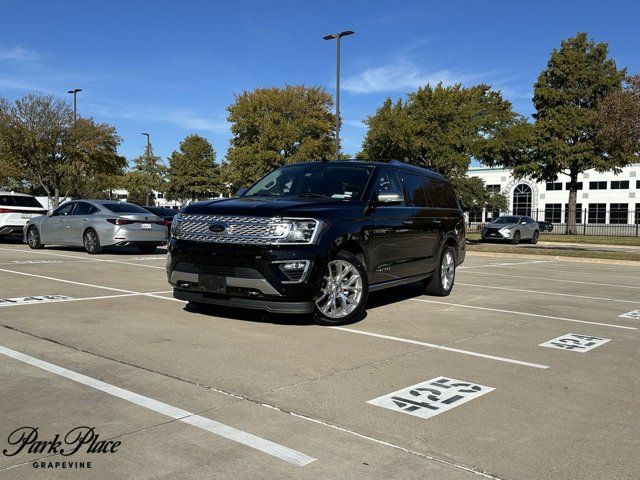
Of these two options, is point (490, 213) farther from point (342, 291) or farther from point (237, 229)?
point (237, 229)

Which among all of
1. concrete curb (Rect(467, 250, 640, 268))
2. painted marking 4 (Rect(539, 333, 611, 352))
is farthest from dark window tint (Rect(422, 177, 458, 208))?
concrete curb (Rect(467, 250, 640, 268))

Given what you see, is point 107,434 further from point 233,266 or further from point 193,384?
point 233,266

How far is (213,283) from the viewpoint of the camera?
257 inches

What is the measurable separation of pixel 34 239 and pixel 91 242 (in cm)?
305

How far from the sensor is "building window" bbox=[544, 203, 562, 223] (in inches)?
3292

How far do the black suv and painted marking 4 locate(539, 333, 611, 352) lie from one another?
2.11 metres

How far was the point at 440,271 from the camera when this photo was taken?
375 inches

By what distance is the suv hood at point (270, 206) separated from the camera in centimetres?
648

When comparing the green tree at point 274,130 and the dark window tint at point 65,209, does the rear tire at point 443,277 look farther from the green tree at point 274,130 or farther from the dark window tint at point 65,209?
the green tree at point 274,130

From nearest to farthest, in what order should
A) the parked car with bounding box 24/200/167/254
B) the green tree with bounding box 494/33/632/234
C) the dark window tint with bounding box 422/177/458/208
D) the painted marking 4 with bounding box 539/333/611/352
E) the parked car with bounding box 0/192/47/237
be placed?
the painted marking 4 with bounding box 539/333/611/352 → the dark window tint with bounding box 422/177/458/208 → the parked car with bounding box 24/200/167/254 → the parked car with bounding box 0/192/47/237 → the green tree with bounding box 494/33/632/234

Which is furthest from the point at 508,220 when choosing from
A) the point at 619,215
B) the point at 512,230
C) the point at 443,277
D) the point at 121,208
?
the point at 619,215

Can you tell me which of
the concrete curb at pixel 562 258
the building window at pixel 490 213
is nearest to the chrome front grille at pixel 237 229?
the concrete curb at pixel 562 258

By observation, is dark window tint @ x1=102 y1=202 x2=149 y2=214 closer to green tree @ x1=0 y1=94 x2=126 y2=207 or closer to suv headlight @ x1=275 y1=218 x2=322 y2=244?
suv headlight @ x1=275 y1=218 x2=322 y2=244

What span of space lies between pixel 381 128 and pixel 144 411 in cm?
3423
